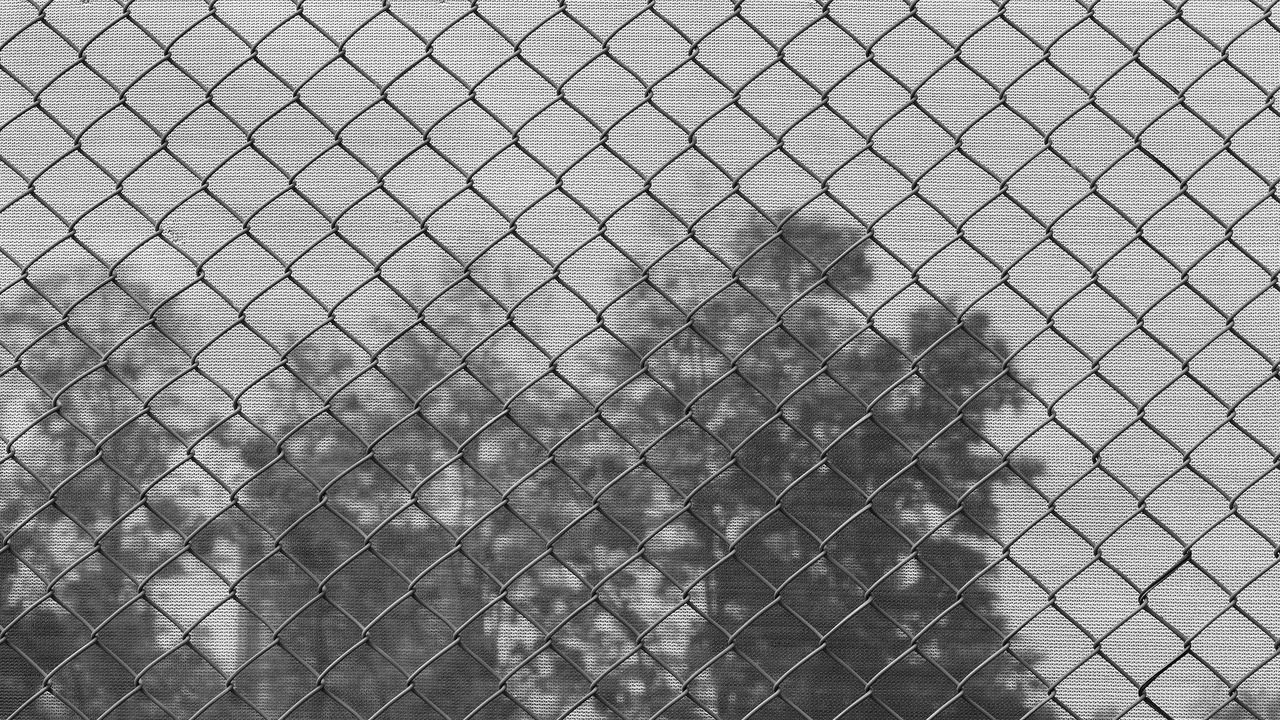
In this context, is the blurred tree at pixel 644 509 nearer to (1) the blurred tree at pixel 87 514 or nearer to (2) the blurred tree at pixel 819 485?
(2) the blurred tree at pixel 819 485

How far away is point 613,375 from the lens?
6.61ft

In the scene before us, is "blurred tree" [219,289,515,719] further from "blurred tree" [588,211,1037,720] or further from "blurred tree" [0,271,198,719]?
"blurred tree" [588,211,1037,720]

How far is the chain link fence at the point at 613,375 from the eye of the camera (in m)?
1.96

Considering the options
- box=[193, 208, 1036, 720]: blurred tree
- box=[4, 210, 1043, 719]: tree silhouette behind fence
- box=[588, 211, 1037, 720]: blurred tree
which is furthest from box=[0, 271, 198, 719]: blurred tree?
box=[588, 211, 1037, 720]: blurred tree

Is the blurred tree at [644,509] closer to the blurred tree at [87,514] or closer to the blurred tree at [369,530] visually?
the blurred tree at [369,530]

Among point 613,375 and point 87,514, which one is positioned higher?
point 613,375

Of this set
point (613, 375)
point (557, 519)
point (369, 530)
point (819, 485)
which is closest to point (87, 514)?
point (369, 530)

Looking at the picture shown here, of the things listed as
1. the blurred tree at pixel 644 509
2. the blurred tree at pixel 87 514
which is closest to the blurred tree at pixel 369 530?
the blurred tree at pixel 644 509

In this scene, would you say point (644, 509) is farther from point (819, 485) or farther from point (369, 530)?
point (369, 530)

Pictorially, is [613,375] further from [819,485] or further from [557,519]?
[819,485]

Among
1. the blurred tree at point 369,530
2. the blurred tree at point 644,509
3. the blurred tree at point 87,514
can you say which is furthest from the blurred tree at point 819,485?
the blurred tree at point 87,514

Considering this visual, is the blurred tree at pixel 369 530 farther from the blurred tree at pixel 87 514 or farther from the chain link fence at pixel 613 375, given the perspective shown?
the blurred tree at pixel 87 514

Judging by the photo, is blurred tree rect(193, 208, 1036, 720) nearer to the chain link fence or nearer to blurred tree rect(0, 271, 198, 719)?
the chain link fence

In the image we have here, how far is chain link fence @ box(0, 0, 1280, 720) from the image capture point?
196cm
